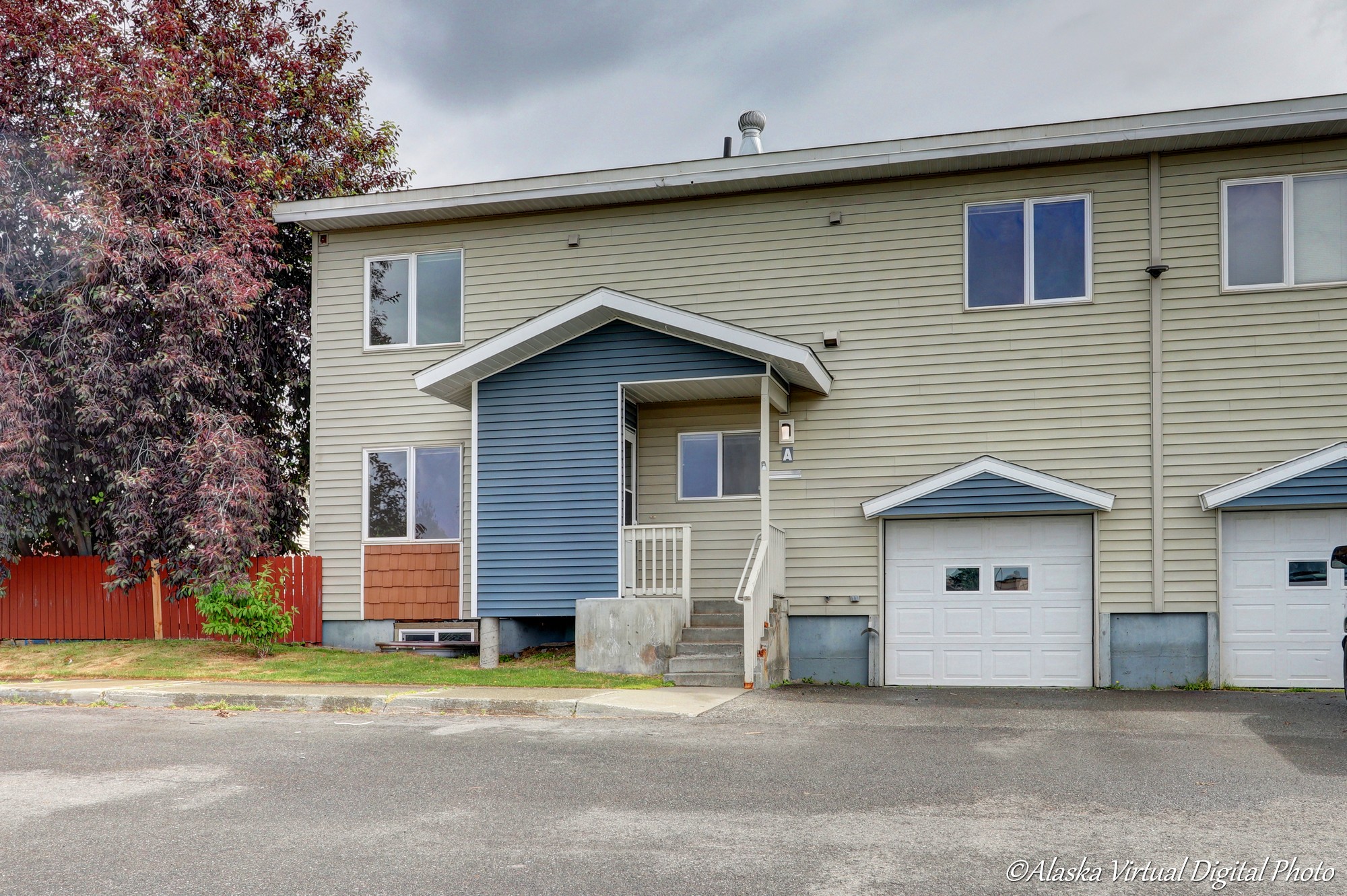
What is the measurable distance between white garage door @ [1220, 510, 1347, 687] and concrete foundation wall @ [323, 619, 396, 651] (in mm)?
10910

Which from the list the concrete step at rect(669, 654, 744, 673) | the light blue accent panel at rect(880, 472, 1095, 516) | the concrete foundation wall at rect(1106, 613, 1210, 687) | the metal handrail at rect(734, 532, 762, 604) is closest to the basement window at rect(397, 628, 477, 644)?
the concrete step at rect(669, 654, 744, 673)

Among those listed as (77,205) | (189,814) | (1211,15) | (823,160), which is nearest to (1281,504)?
(823,160)

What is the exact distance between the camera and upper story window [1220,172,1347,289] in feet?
39.1

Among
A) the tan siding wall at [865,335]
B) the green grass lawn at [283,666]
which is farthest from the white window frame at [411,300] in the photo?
the green grass lawn at [283,666]

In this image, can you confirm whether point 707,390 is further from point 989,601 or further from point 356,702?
point 356,702

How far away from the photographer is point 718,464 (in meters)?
13.6

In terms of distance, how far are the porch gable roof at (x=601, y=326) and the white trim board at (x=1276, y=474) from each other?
473 centimetres

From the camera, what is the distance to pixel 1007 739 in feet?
26.4

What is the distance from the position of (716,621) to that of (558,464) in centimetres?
272

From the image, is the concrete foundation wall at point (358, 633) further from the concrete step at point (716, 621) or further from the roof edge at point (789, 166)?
the roof edge at point (789, 166)

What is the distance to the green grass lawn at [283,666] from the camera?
11.4m

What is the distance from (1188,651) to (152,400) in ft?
46.2

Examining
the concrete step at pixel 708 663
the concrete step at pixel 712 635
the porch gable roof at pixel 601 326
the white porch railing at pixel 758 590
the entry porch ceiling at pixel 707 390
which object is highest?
the porch gable roof at pixel 601 326

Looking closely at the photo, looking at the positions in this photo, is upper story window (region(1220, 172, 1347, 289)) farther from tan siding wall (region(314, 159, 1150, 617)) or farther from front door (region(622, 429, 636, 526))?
front door (region(622, 429, 636, 526))
